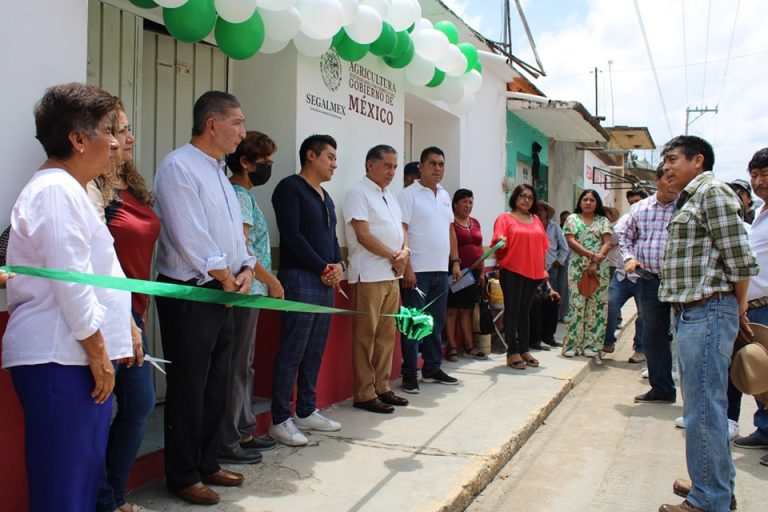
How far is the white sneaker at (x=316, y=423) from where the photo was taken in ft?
14.5

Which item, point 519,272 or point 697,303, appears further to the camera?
point 519,272

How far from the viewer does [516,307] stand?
22.3 feet

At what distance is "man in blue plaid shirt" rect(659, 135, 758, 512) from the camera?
323 cm

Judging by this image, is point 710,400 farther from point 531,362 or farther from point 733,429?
point 531,362

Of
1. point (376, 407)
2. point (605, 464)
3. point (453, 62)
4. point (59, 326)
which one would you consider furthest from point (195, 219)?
point (453, 62)

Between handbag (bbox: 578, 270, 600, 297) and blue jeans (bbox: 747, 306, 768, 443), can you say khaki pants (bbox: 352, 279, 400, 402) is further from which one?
handbag (bbox: 578, 270, 600, 297)

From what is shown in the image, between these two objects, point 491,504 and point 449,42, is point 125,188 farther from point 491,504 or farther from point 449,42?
point 449,42

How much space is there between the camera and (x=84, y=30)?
3059 millimetres

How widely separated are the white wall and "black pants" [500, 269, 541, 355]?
4770 millimetres

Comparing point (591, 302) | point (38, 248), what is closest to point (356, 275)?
point (38, 248)

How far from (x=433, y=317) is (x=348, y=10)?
2.73m

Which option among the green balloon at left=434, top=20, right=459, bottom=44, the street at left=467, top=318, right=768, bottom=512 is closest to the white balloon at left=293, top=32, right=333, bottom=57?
the green balloon at left=434, top=20, right=459, bottom=44

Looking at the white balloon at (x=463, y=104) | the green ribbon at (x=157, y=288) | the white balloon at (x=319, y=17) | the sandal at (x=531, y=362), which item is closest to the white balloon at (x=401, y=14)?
the white balloon at (x=319, y=17)

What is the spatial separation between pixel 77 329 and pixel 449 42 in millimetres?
4692
